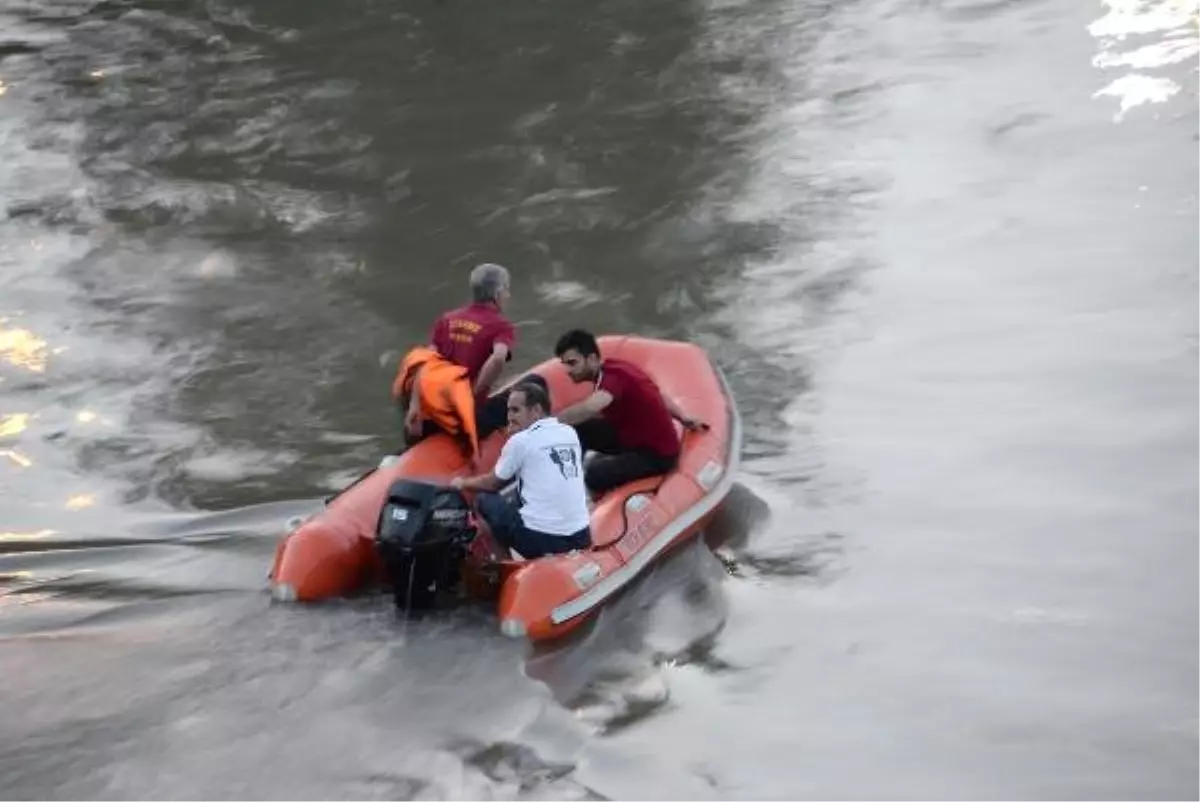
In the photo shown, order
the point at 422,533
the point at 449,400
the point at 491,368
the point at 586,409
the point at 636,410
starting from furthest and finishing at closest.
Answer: the point at 491,368 < the point at 449,400 < the point at 636,410 < the point at 586,409 < the point at 422,533

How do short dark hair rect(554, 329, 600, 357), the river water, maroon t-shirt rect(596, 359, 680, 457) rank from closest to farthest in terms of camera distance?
the river water
short dark hair rect(554, 329, 600, 357)
maroon t-shirt rect(596, 359, 680, 457)

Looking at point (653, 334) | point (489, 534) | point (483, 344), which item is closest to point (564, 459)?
point (489, 534)

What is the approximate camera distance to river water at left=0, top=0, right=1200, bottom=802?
7.16m

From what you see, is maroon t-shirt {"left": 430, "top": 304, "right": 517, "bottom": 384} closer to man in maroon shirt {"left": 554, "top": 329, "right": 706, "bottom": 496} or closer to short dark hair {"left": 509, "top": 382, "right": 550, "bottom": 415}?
man in maroon shirt {"left": 554, "top": 329, "right": 706, "bottom": 496}

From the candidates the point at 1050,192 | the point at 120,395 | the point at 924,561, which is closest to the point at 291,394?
the point at 120,395

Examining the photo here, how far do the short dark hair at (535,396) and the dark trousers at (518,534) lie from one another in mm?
498

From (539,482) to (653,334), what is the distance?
4.55 metres

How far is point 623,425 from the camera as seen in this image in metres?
8.66

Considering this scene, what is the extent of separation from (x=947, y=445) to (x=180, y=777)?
16.7 feet

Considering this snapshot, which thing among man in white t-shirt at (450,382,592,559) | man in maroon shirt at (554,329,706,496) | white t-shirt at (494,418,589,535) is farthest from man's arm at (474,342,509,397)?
white t-shirt at (494,418,589,535)

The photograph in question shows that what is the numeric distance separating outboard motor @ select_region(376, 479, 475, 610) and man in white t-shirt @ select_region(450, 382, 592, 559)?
27cm

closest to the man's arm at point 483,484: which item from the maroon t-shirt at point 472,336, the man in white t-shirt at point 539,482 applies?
the man in white t-shirt at point 539,482

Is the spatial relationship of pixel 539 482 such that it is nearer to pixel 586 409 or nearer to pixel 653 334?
pixel 586 409

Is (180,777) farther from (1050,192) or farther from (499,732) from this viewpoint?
(1050,192)
